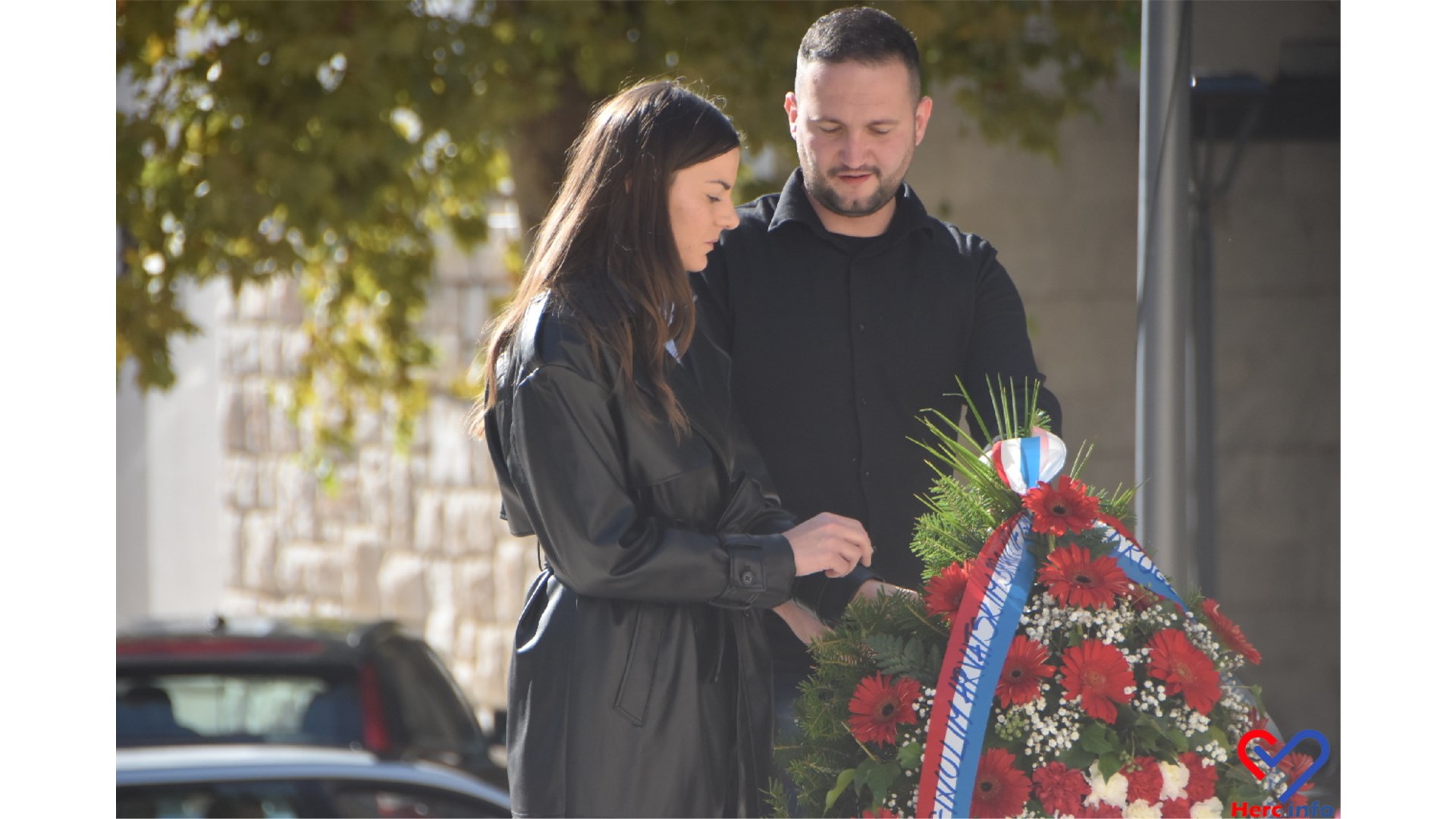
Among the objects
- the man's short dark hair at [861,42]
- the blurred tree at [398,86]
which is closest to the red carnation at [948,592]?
the man's short dark hair at [861,42]

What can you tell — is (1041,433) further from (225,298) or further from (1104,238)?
(225,298)

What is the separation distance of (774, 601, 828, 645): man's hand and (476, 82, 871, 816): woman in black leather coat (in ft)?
0.37

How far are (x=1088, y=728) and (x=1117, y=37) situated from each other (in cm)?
321

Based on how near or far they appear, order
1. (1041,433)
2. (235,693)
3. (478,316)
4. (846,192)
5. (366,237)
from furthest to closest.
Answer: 1. (478,316)
2. (366,237)
3. (235,693)
4. (846,192)
5. (1041,433)

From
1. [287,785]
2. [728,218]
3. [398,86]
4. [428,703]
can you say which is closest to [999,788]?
[728,218]

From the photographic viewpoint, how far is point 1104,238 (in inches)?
185

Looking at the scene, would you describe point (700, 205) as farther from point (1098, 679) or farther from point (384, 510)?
point (384, 510)

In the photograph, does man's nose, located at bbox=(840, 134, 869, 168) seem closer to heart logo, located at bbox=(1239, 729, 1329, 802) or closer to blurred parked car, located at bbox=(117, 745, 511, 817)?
heart logo, located at bbox=(1239, 729, 1329, 802)

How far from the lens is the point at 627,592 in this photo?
1931 mm

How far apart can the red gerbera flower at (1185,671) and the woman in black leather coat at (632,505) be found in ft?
1.27

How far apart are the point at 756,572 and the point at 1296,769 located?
27.5 inches
